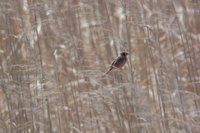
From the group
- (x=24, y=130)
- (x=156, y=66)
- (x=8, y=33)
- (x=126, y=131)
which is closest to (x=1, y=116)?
(x=24, y=130)

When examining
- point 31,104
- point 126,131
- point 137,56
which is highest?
point 137,56

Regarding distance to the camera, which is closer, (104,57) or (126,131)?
(126,131)

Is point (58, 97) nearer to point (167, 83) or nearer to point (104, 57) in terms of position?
point (104, 57)

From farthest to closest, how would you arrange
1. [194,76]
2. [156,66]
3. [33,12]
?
[194,76], [156,66], [33,12]

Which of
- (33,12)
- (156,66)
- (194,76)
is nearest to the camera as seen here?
(33,12)

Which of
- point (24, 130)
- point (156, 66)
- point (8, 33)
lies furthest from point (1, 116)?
point (156, 66)

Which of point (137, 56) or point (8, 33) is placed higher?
point (8, 33)

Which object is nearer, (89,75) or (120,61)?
(89,75)
